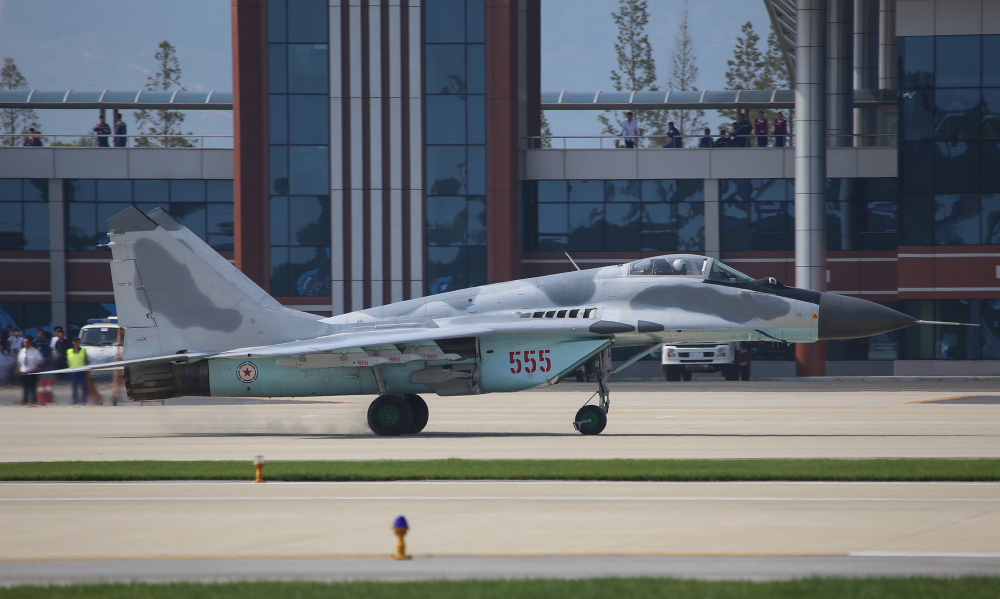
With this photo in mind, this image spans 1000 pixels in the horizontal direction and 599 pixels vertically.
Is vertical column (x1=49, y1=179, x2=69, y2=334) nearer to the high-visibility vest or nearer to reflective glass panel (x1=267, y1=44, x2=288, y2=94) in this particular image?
reflective glass panel (x1=267, y1=44, x2=288, y2=94)

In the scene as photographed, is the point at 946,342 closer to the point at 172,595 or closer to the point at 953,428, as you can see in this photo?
the point at 953,428

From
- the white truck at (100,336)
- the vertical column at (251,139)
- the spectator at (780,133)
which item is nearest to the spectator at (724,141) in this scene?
the spectator at (780,133)

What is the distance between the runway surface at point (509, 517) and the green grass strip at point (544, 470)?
0.41 metres

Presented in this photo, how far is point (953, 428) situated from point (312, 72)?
32.0m

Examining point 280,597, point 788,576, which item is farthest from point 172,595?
point 788,576

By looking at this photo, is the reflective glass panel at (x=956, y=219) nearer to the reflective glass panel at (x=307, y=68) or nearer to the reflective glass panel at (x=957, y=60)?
the reflective glass panel at (x=957, y=60)

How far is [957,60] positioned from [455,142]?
20487 millimetres

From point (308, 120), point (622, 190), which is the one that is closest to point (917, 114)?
point (622, 190)

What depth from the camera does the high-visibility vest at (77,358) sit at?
29266mm

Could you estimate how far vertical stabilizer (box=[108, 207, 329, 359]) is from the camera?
2153cm

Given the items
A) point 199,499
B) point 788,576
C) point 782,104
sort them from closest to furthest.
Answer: point 788,576 < point 199,499 < point 782,104

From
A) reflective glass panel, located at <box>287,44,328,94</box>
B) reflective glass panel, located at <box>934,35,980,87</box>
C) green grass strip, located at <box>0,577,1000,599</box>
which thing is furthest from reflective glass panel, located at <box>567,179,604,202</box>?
green grass strip, located at <box>0,577,1000,599</box>

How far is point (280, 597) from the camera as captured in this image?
7809 mm

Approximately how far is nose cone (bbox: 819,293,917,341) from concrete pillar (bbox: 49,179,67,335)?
39917 mm
